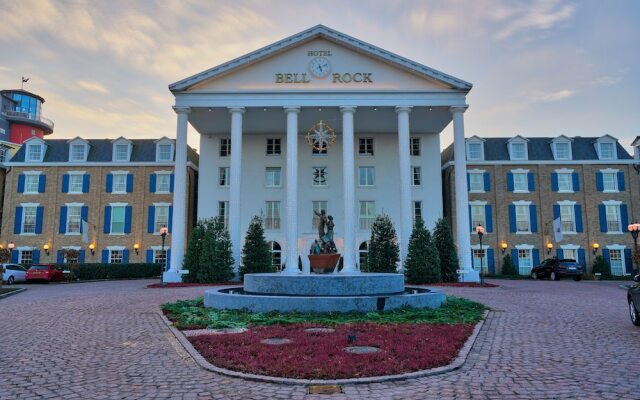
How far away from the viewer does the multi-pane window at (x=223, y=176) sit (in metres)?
38.5

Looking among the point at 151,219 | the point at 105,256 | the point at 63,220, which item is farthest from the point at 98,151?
the point at 105,256

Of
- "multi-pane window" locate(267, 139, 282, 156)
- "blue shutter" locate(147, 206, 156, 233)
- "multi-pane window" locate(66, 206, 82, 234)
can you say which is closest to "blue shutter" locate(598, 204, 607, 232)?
"multi-pane window" locate(267, 139, 282, 156)

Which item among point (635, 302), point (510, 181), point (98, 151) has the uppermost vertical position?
point (98, 151)

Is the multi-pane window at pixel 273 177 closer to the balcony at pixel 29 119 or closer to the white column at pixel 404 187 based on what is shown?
the white column at pixel 404 187

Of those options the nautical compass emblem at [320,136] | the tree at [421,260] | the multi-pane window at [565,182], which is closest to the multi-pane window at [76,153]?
the nautical compass emblem at [320,136]

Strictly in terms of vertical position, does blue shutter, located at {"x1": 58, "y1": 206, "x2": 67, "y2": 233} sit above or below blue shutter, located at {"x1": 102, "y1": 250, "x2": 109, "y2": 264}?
above

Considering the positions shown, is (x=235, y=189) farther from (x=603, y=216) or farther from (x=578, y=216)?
(x=603, y=216)

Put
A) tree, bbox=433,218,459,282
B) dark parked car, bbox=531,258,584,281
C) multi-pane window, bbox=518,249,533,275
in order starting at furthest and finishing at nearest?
multi-pane window, bbox=518,249,533,275, dark parked car, bbox=531,258,584,281, tree, bbox=433,218,459,282

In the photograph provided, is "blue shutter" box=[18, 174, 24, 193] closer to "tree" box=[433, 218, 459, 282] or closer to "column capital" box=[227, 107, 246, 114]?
Result: "column capital" box=[227, 107, 246, 114]

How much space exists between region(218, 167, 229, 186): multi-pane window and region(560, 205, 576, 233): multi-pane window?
92.5ft

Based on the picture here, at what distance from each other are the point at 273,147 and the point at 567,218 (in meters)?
25.5

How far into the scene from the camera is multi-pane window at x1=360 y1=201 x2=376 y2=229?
37.9 meters

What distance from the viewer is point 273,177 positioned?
127 feet

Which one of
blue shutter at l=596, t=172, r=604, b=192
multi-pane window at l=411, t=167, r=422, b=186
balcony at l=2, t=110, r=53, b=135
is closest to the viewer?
multi-pane window at l=411, t=167, r=422, b=186
